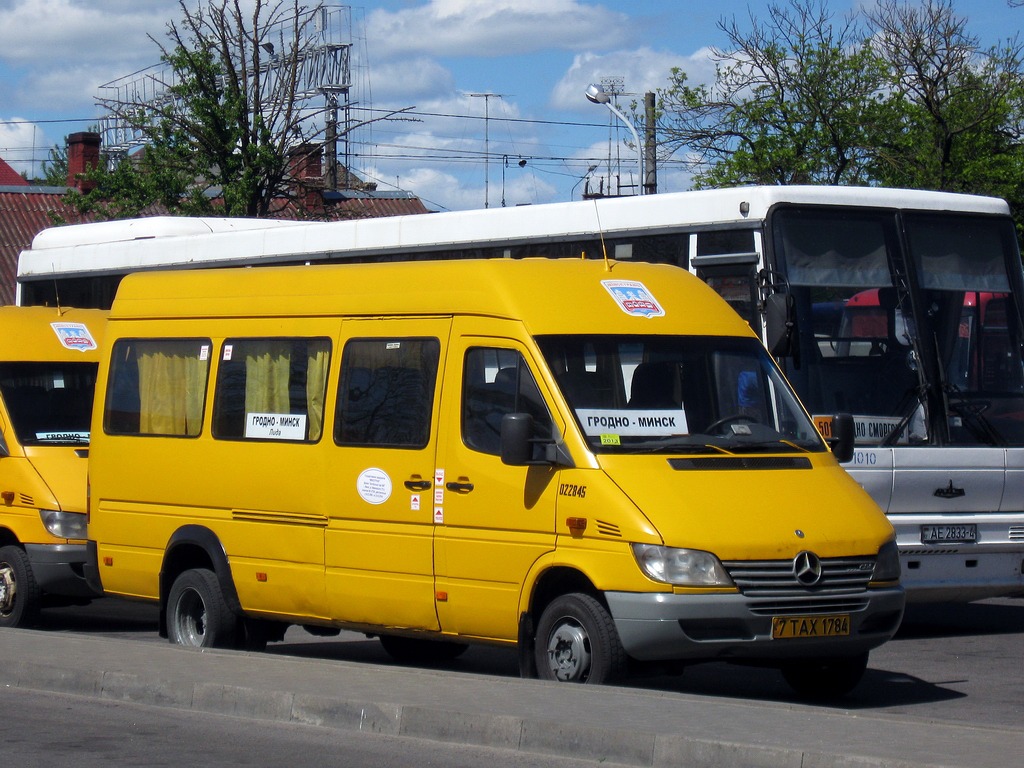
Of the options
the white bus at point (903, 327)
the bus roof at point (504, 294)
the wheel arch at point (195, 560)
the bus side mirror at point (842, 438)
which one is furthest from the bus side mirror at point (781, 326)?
the wheel arch at point (195, 560)

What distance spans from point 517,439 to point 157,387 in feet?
12.4

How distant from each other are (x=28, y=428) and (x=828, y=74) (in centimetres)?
2376

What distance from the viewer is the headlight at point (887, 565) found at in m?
8.88

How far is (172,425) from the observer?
11289 mm

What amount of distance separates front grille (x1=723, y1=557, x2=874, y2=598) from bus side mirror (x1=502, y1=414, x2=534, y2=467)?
4.03 feet

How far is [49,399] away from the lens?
14.2 m

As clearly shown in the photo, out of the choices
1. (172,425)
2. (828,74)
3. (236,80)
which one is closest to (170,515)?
(172,425)

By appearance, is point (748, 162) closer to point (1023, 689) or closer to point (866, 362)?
point (866, 362)

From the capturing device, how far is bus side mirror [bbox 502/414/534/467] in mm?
8679

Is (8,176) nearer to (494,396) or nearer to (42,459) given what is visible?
(42,459)

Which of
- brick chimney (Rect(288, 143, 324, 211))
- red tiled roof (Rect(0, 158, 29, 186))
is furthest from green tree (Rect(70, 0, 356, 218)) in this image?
red tiled roof (Rect(0, 158, 29, 186))

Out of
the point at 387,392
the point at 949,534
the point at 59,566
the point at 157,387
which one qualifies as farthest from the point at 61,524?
the point at 949,534

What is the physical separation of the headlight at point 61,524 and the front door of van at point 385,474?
3.92 meters

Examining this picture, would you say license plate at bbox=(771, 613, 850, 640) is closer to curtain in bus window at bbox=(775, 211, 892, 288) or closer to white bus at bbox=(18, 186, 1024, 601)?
white bus at bbox=(18, 186, 1024, 601)
